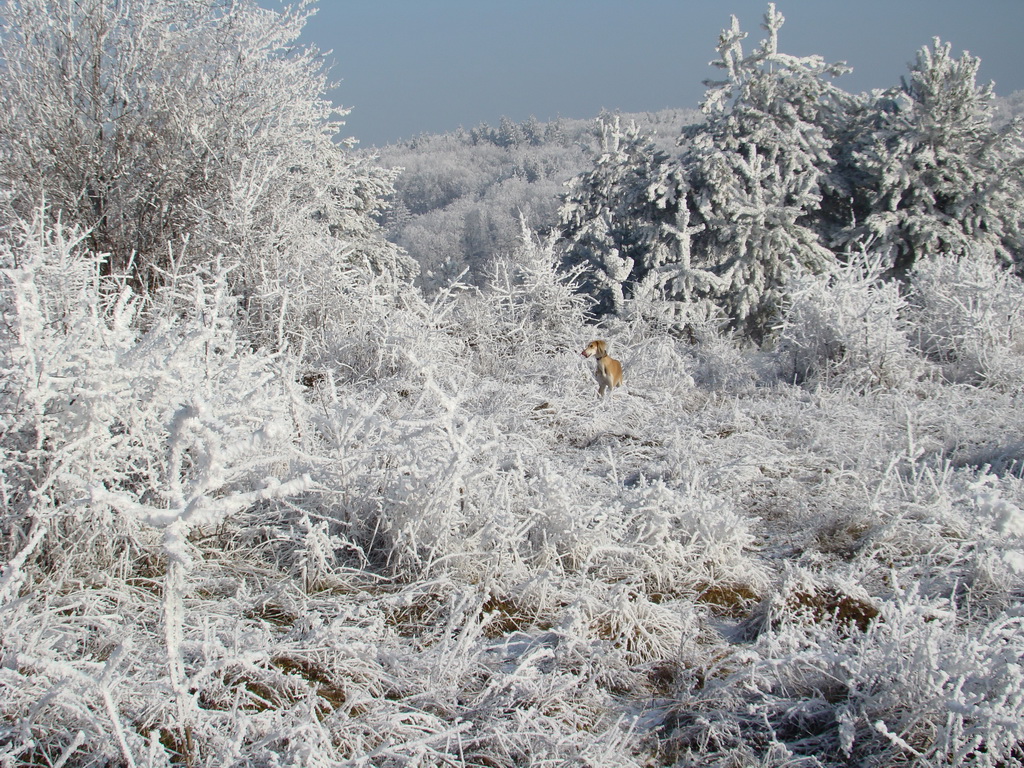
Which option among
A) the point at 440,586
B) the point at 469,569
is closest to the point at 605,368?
the point at 469,569

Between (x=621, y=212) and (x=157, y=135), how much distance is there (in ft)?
27.3

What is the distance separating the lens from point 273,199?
8148 millimetres

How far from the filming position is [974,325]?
593cm

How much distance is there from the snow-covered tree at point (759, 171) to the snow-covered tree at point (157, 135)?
693 cm

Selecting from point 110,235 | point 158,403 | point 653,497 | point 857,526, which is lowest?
point 857,526

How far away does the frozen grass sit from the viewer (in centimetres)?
177

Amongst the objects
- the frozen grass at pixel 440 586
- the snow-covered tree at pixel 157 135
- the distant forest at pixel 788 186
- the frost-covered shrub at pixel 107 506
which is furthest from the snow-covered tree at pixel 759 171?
the frost-covered shrub at pixel 107 506

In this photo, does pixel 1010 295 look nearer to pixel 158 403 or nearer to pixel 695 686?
pixel 695 686

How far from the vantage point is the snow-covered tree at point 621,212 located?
1248cm

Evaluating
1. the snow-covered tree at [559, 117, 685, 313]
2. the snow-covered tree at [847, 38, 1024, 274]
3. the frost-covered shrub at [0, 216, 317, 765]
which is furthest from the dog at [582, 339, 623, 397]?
the snow-covered tree at [847, 38, 1024, 274]

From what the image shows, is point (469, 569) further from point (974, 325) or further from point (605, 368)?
point (974, 325)

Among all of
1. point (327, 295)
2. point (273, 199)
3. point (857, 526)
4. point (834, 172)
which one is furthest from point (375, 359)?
point (834, 172)

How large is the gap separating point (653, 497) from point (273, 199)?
668cm

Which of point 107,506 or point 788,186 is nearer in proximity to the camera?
point 107,506
